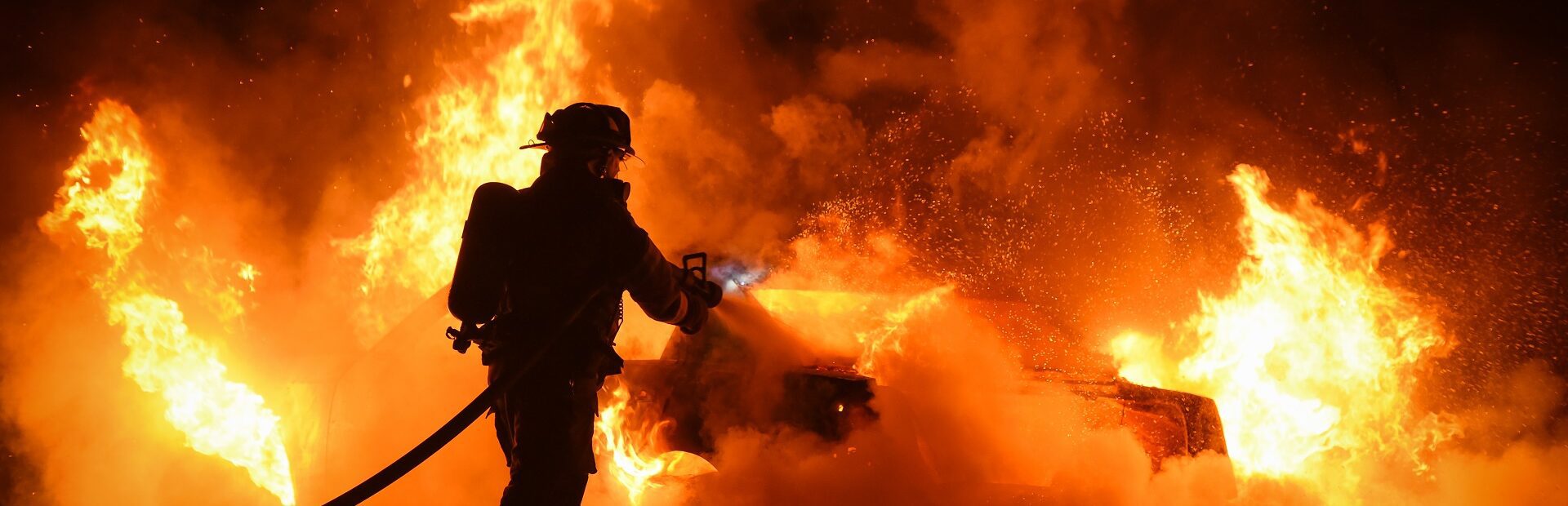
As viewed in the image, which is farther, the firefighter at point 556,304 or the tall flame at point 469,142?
the tall flame at point 469,142

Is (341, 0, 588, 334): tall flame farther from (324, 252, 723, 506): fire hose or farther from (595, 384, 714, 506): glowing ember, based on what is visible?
(324, 252, 723, 506): fire hose

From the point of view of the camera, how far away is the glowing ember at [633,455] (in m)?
3.62

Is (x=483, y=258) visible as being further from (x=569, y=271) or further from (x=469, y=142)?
(x=469, y=142)

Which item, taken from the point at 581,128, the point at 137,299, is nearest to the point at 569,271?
the point at 581,128

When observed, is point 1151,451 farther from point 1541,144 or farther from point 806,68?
point 1541,144

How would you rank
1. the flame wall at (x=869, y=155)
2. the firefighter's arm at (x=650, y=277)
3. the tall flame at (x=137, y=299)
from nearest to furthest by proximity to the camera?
1. the firefighter's arm at (x=650, y=277)
2. the tall flame at (x=137, y=299)
3. the flame wall at (x=869, y=155)

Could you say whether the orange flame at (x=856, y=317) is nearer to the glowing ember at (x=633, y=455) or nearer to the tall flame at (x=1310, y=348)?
the glowing ember at (x=633, y=455)

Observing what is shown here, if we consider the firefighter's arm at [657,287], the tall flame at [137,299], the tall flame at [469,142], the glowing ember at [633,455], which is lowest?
the glowing ember at [633,455]

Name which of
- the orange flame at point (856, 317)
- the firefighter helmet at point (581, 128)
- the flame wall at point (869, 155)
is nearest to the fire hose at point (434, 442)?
the firefighter helmet at point (581, 128)

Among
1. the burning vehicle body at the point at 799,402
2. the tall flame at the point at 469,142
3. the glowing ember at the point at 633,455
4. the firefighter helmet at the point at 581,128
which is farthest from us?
the tall flame at the point at 469,142

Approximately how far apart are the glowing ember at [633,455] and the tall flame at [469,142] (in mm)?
3769

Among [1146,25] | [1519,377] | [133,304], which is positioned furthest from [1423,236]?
[133,304]

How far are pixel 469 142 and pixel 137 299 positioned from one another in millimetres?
2940

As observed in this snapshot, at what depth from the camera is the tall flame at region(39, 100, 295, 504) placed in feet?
17.6
